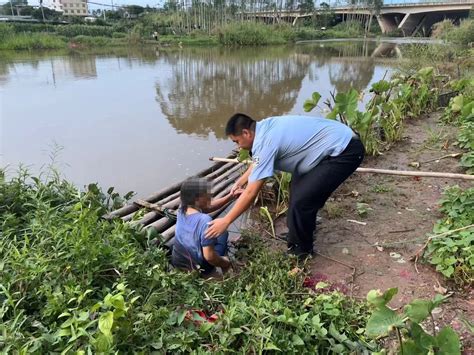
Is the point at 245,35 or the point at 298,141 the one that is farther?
the point at 245,35

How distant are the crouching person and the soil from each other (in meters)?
0.76

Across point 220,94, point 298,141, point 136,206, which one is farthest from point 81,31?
point 298,141

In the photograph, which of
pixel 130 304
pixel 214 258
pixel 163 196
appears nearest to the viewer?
pixel 130 304

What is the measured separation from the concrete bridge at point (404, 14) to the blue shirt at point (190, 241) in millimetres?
43101

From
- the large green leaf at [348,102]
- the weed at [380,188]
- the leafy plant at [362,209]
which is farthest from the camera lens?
the large green leaf at [348,102]

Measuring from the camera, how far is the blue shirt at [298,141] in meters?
2.47

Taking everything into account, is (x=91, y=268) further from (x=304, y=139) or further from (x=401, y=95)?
(x=401, y=95)

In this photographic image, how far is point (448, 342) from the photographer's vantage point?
1.50 m

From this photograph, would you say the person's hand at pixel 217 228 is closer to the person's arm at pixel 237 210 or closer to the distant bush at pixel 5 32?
the person's arm at pixel 237 210

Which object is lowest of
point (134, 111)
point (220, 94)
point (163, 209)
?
point (163, 209)

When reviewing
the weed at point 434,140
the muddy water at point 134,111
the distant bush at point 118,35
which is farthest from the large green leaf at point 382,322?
the distant bush at point 118,35

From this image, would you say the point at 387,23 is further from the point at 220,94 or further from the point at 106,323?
the point at 106,323

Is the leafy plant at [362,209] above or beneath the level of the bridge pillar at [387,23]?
beneath

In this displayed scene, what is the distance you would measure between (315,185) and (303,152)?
0.81 feet
